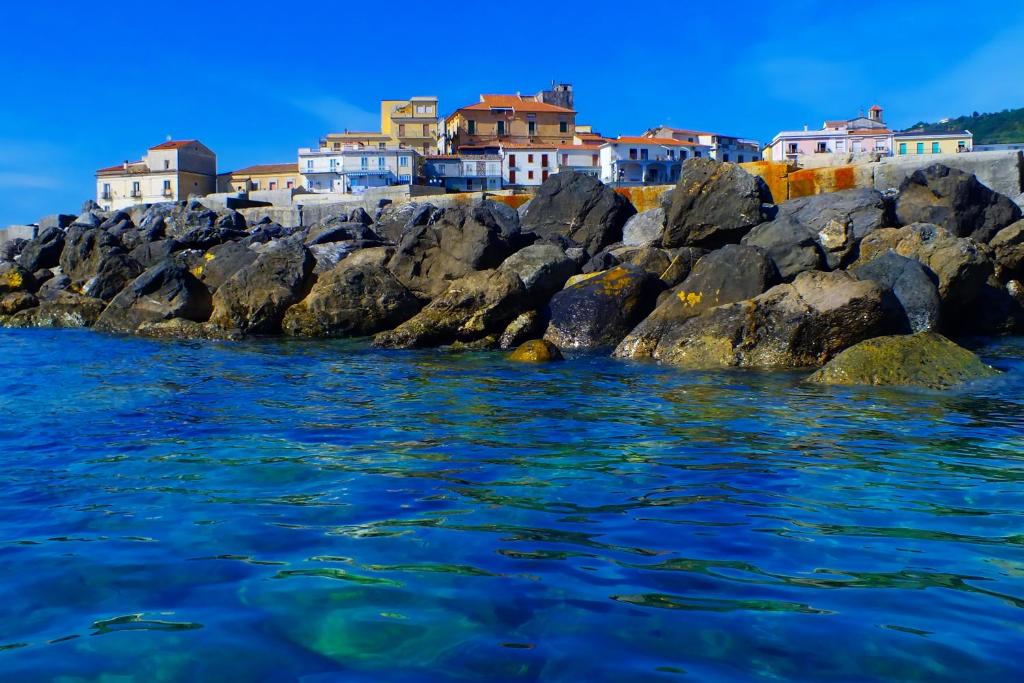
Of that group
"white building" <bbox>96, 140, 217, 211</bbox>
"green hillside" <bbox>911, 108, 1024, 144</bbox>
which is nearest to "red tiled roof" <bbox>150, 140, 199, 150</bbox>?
"white building" <bbox>96, 140, 217, 211</bbox>

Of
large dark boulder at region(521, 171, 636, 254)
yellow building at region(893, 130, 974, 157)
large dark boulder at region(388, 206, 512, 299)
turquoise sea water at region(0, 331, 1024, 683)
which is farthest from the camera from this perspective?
yellow building at region(893, 130, 974, 157)

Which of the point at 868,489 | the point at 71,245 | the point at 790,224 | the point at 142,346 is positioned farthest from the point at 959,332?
the point at 71,245

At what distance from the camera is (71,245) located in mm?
27031

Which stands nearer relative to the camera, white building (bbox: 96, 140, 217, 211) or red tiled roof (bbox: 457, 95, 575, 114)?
white building (bbox: 96, 140, 217, 211)

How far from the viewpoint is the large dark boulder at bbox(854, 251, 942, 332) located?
12.9m

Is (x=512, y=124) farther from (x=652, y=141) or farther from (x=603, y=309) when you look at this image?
(x=603, y=309)

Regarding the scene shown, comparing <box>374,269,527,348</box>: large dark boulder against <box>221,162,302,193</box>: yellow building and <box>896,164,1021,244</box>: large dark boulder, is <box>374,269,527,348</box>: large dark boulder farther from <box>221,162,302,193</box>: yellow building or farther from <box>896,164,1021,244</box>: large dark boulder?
<box>221,162,302,193</box>: yellow building

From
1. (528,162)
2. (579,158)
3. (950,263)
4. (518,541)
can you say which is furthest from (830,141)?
(518,541)

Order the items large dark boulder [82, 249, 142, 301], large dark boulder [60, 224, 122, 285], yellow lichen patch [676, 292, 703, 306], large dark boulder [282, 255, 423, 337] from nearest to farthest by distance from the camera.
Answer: yellow lichen patch [676, 292, 703, 306] < large dark boulder [282, 255, 423, 337] < large dark boulder [82, 249, 142, 301] < large dark boulder [60, 224, 122, 285]

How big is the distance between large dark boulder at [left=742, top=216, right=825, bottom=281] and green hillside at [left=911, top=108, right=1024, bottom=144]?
120739 mm

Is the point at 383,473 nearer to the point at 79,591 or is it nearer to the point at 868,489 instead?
the point at 79,591

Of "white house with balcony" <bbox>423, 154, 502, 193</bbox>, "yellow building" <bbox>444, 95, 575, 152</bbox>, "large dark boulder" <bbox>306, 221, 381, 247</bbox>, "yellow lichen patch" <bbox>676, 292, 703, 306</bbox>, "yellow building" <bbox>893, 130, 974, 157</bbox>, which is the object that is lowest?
"yellow lichen patch" <bbox>676, 292, 703, 306</bbox>

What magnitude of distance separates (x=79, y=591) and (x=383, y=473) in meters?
2.42

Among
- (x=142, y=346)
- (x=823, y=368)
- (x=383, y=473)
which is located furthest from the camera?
(x=142, y=346)
